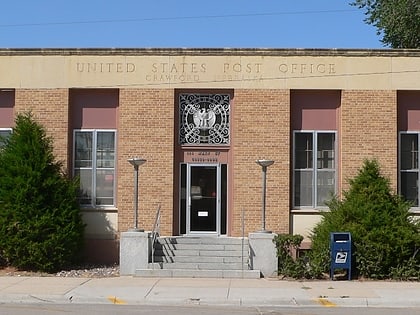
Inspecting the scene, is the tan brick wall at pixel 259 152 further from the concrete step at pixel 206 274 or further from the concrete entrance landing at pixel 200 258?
the concrete step at pixel 206 274

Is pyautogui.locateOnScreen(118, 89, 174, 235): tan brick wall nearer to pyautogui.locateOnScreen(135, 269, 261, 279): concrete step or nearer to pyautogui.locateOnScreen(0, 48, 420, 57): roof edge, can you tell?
pyautogui.locateOnScreen(0, 48, 420, 57): roof edge

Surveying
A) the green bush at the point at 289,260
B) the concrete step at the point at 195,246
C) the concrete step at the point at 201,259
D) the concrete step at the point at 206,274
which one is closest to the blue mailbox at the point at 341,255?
the green bush at the point at 289,260

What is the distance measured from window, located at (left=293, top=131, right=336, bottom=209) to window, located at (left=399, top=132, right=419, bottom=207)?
214 centimetres

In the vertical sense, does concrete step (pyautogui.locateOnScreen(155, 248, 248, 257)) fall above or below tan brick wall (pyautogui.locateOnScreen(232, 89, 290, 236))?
below

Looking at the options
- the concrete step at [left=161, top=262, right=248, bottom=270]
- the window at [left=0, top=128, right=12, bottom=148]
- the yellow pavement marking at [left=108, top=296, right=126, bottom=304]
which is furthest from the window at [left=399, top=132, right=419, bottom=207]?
the window at [left=0, top=128, right=12, bottom=148]

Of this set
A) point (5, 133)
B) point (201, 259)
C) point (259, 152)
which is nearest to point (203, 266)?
point (201, 259)

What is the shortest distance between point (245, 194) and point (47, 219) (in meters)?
5.94

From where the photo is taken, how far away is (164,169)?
21.3 metres

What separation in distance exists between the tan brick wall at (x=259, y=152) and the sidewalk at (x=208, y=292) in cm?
372

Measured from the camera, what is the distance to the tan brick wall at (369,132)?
21.2 meters

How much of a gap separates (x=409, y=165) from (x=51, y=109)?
11.2 m

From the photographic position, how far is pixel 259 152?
838 inches

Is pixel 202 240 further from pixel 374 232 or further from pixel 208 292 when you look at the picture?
pixel 374 232

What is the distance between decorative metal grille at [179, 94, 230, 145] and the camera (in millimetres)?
21766
